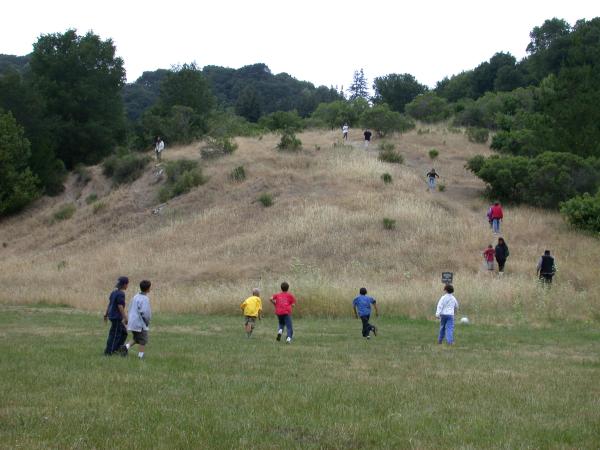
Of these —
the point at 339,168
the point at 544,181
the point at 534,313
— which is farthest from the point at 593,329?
the point at 339,168

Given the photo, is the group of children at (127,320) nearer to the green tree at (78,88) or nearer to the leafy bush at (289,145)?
the leafy bush at (289,145)

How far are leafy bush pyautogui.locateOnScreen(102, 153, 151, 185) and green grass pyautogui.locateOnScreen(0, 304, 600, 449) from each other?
40.3 m

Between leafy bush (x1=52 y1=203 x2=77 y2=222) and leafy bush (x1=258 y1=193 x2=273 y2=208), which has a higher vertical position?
leafy bush (x1=258 y1=193 x2=273 y2=208)

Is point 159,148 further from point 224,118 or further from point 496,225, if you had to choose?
point 496,225

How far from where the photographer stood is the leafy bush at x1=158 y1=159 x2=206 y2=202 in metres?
51.2

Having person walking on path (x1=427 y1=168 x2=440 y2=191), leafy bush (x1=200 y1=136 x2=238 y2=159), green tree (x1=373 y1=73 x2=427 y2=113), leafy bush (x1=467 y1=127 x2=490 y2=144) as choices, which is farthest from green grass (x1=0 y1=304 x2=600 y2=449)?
green tree (x1=373 y1=73 x2=427 y2=113)

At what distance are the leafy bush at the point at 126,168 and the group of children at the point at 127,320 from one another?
43819 millimetres

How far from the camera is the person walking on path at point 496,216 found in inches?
1449

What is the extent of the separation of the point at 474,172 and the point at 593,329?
1059 inches

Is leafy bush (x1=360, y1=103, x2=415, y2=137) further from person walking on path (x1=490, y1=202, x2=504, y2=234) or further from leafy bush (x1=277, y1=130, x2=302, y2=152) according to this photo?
person walking on path (x1=490, y1=202, x2=504, y2=234)

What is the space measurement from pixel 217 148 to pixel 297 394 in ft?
157

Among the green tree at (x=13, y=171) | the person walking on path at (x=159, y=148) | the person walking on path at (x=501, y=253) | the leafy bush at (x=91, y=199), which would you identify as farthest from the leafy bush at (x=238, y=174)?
the person walking on path at (x=501, y=253)

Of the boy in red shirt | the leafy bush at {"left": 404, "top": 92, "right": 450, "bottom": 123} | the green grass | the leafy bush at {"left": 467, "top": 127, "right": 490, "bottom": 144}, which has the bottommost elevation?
the green grass

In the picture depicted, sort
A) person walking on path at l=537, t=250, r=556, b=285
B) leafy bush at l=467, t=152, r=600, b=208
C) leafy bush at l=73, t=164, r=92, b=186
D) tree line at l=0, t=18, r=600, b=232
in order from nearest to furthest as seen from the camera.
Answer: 1. person walking on path at l=537, t=250, r=556, b=285
2. leafy bush at l=467, t=152, r=600, b=208
3. tree line at l=0, t=18, r=600, b=232
4. leafy bush at l=73, t=164, r=92, b=186
